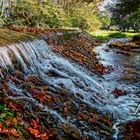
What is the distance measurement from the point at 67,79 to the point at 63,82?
500 millimetres

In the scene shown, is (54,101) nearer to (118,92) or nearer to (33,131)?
(33,131)

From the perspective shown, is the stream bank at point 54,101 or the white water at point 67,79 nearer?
the stream bank at point 54,101

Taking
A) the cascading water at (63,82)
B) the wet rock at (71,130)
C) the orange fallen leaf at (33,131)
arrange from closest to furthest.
Result: the orange fallen leaf at (33,131), the wet rock at (71,130), the cascading water at (63,82)

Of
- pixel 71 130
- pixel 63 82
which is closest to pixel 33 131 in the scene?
pixel 71 130

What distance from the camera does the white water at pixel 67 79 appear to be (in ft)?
25.5

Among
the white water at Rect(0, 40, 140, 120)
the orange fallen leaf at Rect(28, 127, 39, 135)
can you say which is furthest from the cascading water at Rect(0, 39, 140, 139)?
the orange fallen leaf at Rect(28, 127, 39, 135)

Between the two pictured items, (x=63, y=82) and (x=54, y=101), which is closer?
(x=54, y=101)

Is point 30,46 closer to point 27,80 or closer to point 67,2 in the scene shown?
point 27,80

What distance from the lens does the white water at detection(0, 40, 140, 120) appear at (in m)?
7.77

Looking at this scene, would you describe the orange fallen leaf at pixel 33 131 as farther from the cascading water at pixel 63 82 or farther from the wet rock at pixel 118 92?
the wet rock at pixel 118 92

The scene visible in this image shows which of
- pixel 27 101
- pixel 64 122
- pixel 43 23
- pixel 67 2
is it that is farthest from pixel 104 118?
pixel 67 2

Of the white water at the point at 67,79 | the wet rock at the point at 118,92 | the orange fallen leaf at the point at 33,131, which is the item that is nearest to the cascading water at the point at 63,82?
the white water at the point at 67,79

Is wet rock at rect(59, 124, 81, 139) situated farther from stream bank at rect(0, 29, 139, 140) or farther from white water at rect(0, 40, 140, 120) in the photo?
white water at rect(0, 40, 140, 120)

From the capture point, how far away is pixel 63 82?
855cm
